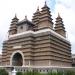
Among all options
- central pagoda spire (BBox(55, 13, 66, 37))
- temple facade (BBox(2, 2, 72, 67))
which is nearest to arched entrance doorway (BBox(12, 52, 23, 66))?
temple facade (BBox(2, 2, 72, 67))

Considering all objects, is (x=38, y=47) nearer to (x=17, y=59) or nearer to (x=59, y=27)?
(x=17, y=59)

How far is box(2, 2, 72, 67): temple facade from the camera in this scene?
25.8 m

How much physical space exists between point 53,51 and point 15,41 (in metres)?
7.72

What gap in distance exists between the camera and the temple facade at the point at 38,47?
84.6ft

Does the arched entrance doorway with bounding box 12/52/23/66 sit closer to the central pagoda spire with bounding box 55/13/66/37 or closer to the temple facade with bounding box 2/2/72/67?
the temple facade with bounding box 2/2/72/67

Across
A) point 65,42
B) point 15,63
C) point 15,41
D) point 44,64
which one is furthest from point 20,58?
point 65,42

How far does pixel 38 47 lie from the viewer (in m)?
26.7

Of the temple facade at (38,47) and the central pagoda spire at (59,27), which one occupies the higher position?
the central pagoda spire at (59,27)

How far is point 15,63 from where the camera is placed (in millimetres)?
30297

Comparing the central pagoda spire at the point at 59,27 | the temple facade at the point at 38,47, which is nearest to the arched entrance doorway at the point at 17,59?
the temple facade at the point at 38,47

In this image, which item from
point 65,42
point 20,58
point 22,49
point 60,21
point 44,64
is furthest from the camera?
point 60,21

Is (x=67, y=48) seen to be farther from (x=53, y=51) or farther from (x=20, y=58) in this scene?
(x=20, y=58)

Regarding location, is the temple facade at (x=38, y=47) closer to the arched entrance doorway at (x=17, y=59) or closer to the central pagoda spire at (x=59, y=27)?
the arched entrance doorway at (x=17, y=59)

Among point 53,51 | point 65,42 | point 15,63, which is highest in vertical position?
point 65,42
